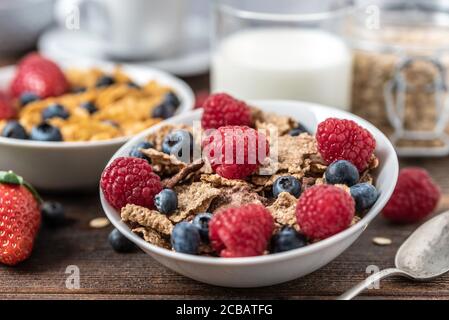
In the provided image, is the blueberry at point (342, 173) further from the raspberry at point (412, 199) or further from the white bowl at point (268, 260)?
the raspberry at point (412, 199)

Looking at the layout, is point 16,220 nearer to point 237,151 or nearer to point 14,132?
point 14,132

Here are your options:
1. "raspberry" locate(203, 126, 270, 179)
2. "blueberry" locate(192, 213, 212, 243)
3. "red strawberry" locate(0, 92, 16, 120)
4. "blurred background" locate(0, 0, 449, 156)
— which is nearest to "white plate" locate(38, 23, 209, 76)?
"blurred background" locate(0, 0, 449, 156)

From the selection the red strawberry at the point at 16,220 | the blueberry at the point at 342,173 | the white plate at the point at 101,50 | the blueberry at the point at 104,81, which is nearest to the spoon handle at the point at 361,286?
the blueberry at the point at 342,173

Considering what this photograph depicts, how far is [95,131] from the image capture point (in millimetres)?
1205

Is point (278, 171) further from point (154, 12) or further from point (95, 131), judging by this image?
point (154, 12)

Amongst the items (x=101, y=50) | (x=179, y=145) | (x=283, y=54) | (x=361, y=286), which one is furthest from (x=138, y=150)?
(x=101, y=50)

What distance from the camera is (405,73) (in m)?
1.35

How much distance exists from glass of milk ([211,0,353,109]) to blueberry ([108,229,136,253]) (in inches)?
18.4

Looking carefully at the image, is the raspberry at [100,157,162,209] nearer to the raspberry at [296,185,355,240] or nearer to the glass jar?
the raspberry at [296,185,355,240]

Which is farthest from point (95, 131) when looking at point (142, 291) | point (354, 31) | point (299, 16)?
point (354, 31)

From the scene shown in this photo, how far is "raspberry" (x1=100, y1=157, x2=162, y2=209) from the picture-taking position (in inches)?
37.1

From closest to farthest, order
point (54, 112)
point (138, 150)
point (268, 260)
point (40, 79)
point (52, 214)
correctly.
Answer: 1. point (268, 260)
2. point (138, 150)
3. point (52, 214)
4. point (54, 112)
5. point (40, 79)

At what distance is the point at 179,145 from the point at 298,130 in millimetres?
190
